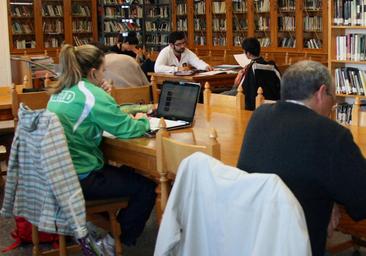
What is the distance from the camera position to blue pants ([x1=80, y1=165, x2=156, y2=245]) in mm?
3008

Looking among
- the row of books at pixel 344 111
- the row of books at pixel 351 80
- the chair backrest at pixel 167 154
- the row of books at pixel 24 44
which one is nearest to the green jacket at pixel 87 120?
the chair backrest at pixel 167 154

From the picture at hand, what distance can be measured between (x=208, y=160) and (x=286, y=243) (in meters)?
0.39

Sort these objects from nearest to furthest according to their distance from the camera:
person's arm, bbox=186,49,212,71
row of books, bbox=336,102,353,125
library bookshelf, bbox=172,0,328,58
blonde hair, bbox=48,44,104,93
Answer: blonde hair, bbox=48,44,104,93
row of books, bbox=336,102,353,125
person's arm, bbox=186,49,212,71
library bookshelf, bbox=172,0,328,58

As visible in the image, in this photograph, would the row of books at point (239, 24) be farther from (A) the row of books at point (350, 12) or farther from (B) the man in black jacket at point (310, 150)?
(B) the man in black jacket at point (310, 150)

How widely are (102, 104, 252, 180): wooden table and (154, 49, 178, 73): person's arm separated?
3071 millimetres

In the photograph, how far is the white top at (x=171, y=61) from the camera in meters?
6.64

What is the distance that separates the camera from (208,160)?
198 centimetres

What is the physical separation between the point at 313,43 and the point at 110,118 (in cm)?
574

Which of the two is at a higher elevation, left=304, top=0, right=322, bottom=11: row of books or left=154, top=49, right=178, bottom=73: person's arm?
left=304, top=0, right=322, bottom=11: row of books

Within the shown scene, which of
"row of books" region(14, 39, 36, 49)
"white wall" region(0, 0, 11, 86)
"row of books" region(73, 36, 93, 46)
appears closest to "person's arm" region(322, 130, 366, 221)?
"white wall" region(0, 0, 11, 86)

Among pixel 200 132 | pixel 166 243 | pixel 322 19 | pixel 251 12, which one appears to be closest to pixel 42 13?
pixel 251 12

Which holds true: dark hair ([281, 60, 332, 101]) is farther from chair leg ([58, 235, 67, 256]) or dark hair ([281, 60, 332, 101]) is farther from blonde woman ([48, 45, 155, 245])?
chair leg ([58, 235, 67, 256])

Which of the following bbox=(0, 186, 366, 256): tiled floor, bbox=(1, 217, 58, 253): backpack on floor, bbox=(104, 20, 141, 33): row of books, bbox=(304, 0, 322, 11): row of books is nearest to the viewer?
bbox=(0, 186, 366, 256): tiled floor

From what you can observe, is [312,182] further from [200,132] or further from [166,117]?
[166,117]
